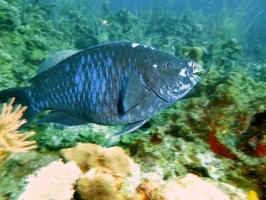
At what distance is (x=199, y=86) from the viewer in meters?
5.10

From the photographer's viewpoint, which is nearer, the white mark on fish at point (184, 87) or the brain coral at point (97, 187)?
the brain coral at point (97, 187)

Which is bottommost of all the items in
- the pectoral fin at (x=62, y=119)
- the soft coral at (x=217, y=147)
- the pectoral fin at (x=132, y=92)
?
the soft coral at (x=217, y=147)

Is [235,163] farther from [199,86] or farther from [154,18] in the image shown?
[154,18]

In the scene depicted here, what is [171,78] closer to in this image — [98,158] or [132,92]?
[132,92]

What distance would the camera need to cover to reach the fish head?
2764mm

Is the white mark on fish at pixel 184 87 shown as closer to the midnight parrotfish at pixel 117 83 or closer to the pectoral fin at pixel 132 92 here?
the midnight parrotfish at pixel 117 83

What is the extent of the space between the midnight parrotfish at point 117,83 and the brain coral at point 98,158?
364 millimetres

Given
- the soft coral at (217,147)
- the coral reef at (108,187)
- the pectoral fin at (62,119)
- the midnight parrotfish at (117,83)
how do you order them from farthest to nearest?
the soft coral at (217,147) < the pectoral fin at (62,119) < the midnight parrotfish at (117,83) < the coral reef at (108,187)

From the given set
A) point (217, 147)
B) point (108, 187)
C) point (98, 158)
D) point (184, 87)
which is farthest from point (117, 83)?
point (217, 147)

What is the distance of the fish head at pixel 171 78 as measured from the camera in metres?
2.76

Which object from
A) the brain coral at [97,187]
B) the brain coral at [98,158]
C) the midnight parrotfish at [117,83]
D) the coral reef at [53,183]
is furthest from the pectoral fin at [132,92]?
the coral reef at [53,183]

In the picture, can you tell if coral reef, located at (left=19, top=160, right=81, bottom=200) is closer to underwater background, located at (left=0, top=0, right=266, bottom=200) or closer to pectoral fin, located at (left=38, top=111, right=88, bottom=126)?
underwater background, located at (left=0, top=0, right=266, bottom=200)

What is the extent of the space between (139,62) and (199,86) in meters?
2.74

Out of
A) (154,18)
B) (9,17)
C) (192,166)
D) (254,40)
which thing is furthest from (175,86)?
(254,40)
